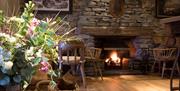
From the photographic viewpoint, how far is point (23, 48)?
51.3 inches

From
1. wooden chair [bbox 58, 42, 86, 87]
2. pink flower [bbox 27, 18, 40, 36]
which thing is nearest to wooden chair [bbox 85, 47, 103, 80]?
wooden chair [bbox 58, 42, 86, 87]

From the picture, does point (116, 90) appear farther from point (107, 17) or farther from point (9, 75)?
point (9, 75)

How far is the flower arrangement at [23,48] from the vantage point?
4.09 ft

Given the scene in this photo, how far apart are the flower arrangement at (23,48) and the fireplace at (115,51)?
5933 mm

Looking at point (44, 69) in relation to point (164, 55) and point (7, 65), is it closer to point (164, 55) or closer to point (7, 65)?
point (7, 65)

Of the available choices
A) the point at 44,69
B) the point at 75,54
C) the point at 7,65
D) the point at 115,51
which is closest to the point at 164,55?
the point at 115,51

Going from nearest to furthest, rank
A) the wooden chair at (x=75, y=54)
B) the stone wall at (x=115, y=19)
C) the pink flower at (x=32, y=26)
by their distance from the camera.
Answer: the pink flower at (x=32, y=26) → the wooden chair at (x=75, y=54) → the stone wall at (x=115, y=19)

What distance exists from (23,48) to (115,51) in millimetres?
6210

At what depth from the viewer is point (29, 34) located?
1361mm

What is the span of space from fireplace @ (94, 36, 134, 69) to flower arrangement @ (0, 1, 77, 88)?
5.93m

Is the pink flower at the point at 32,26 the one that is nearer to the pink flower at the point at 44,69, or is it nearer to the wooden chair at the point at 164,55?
the pink flower at the point at 44,69

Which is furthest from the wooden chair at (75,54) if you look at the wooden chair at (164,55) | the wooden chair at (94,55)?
the wooden chair at (164,55)

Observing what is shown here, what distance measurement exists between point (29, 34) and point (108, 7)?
5.81m

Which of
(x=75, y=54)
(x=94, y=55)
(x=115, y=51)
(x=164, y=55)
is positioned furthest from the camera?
(x=115, y=51)
